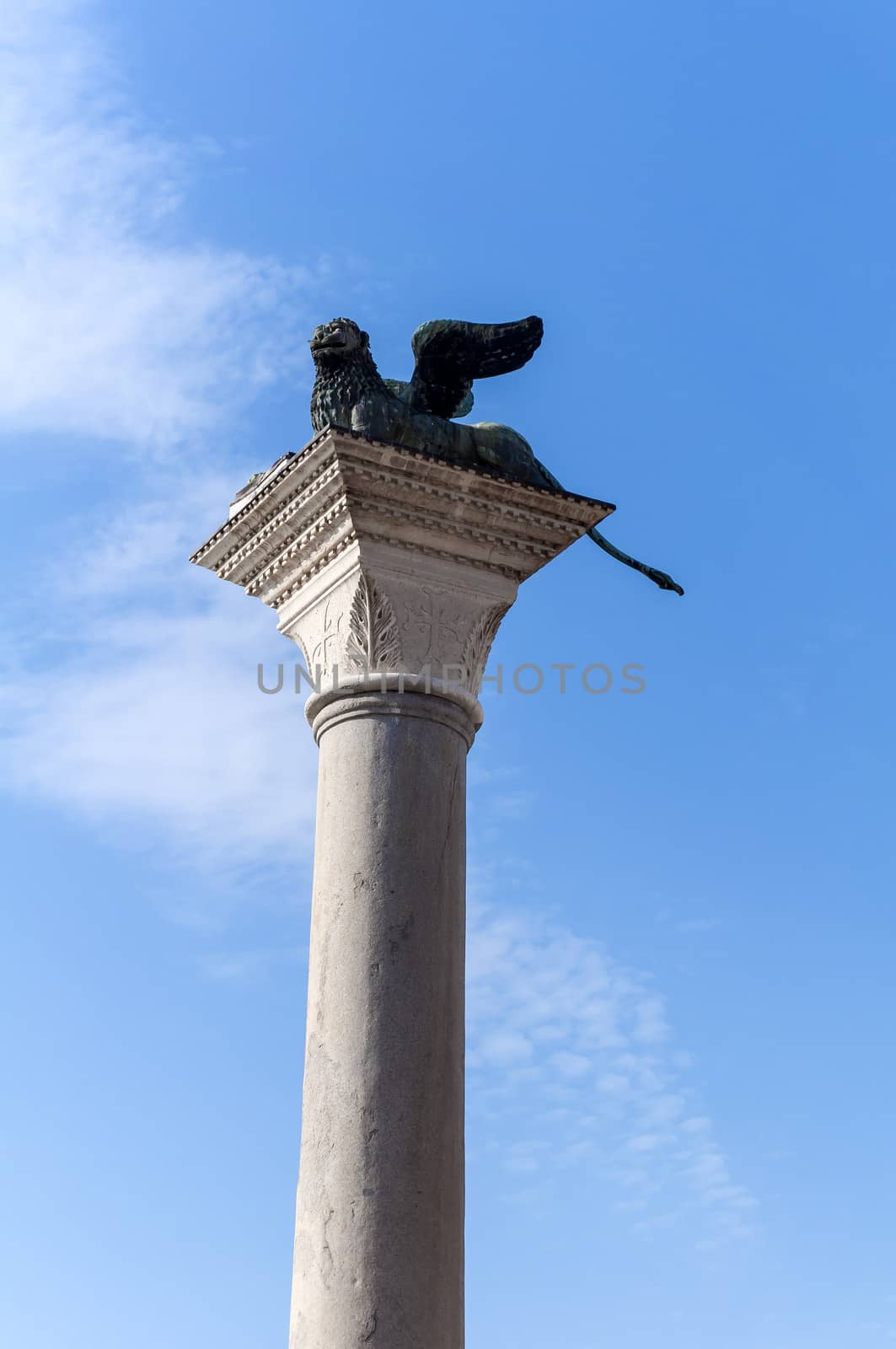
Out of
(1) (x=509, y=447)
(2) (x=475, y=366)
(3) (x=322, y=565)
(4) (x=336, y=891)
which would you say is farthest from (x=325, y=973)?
(2) (x=475, y=366)

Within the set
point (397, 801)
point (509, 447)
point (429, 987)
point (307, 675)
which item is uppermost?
point (509, 447)

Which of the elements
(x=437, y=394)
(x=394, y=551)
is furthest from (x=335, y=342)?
(x=394, y=551)

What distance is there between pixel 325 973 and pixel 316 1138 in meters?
0.88

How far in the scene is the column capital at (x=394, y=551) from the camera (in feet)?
32.6

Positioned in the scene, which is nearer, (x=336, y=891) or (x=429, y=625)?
(x=336, y=891)

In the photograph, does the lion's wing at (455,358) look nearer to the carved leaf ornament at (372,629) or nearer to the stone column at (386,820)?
the stone column at (386,820)

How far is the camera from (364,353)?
10781 millimetres

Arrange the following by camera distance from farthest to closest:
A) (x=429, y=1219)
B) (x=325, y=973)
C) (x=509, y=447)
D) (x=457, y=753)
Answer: (x=509, y=447)
(x=457, y=753)
(x=325, y=973)
(x=429, y=1219)

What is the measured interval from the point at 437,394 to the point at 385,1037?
14.8 feet

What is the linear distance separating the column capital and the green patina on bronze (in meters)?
0.20

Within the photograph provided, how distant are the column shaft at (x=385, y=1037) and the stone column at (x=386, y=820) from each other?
0.01 metres

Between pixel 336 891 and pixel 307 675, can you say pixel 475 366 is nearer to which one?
pixel 307 675

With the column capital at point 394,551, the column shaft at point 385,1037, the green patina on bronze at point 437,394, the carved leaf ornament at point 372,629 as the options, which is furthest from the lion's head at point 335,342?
the column shaft at point 385,1037

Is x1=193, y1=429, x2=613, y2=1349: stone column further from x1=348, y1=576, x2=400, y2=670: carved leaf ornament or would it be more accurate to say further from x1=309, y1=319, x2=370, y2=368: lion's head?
x1=309, y1=319, x2=370, y2=368: lion's head
